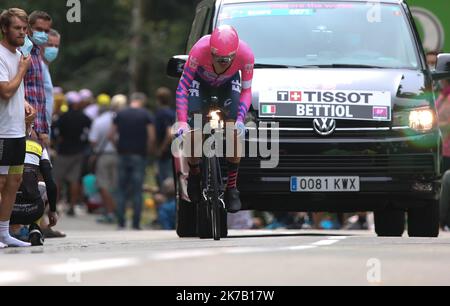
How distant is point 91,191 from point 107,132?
2.34 metres

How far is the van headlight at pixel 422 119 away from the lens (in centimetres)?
1338

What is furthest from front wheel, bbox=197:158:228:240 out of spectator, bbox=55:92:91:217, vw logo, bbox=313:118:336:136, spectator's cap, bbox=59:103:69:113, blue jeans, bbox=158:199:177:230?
spectator's cap, bbox=59:103:69:113

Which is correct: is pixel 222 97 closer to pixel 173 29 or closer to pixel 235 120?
pixel 235 120

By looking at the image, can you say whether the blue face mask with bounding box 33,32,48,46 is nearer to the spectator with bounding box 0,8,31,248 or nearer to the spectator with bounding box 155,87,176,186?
the spectator with bounding box 0,8,31,248

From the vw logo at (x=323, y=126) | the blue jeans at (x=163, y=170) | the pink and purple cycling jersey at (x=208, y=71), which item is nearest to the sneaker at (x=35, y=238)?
the pink and purple cycling jersey at (x=208, y=71)

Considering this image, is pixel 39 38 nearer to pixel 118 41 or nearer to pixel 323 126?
pixel 323 126

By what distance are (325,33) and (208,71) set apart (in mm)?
1711

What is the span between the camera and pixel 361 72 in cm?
1362

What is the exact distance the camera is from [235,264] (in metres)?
9.38

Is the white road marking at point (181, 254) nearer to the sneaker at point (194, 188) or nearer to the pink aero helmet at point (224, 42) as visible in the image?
the pink aero helmet at point (224, 42)

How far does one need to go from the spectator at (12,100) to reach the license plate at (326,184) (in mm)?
2533

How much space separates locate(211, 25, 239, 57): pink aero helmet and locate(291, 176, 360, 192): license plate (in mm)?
1410

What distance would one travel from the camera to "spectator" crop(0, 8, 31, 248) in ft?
38.3
